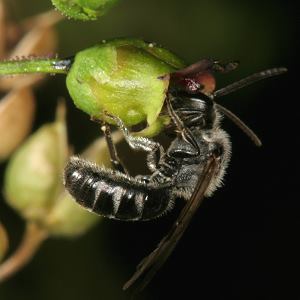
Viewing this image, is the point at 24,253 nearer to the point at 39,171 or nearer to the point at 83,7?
the point at 39,171

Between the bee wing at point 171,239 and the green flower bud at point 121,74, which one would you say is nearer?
the green flower bud at point 121,74

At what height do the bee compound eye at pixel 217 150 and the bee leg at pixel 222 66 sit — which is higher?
the bee leg at pixel 222 66

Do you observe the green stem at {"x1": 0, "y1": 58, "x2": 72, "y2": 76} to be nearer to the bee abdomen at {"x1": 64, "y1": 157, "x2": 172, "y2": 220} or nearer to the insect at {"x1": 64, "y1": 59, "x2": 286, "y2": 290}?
the insect at {"x1": 64, "y1": 59, "x2": 286, "y2": 290}

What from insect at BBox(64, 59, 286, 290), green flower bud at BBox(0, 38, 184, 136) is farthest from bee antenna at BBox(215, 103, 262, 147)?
green flower bud at BBox(0, 38, 184, 136)

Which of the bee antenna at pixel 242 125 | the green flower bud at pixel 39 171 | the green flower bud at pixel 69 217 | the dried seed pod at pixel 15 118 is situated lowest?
the green flower bud at pixel 69 217

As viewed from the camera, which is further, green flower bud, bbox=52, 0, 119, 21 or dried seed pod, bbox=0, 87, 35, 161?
dried seed pod, bbox=0, 87, 35, 161

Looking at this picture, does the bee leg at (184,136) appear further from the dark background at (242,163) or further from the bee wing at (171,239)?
the dark background at (242,163)

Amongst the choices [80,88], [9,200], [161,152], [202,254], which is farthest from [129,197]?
[202,254]

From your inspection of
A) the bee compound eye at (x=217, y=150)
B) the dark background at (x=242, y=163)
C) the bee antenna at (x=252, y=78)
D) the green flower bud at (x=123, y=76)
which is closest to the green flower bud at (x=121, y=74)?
the green flower bud at (x=123, y=76)
